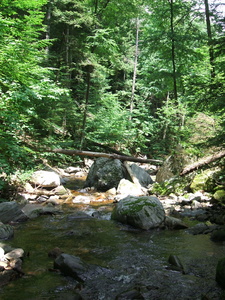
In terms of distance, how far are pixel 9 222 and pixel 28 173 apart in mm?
2601

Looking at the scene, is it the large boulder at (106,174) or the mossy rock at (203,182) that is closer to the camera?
the mossy rock at (203,182)

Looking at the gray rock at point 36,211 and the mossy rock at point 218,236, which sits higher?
the mossy rock at point 218,236

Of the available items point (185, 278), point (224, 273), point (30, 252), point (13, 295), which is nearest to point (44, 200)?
point (30, 252)

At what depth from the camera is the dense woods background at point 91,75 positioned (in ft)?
19.2

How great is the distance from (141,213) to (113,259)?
6.22ft

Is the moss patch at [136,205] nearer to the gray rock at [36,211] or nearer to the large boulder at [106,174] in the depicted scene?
the gray rock at [36,211]

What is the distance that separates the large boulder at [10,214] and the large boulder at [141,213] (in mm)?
2439

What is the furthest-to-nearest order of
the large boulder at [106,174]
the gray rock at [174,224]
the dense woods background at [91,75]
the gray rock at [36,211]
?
the large boulder at [106,174]
the gray rock at [36,211]
the dense woods background at [91,75]
the gray rock at [174,224]

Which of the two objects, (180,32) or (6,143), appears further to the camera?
(180,32)

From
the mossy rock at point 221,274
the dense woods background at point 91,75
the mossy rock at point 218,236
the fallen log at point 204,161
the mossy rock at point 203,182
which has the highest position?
the dense woods background at point 91,75

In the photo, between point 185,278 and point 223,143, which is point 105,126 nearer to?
point 223,143

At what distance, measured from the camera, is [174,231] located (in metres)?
5.48

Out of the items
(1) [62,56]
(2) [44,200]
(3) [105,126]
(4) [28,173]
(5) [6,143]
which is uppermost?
(1) [62,56]

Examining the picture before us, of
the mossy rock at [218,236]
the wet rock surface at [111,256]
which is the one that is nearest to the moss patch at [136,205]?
the wet rock surface at [111,256]
